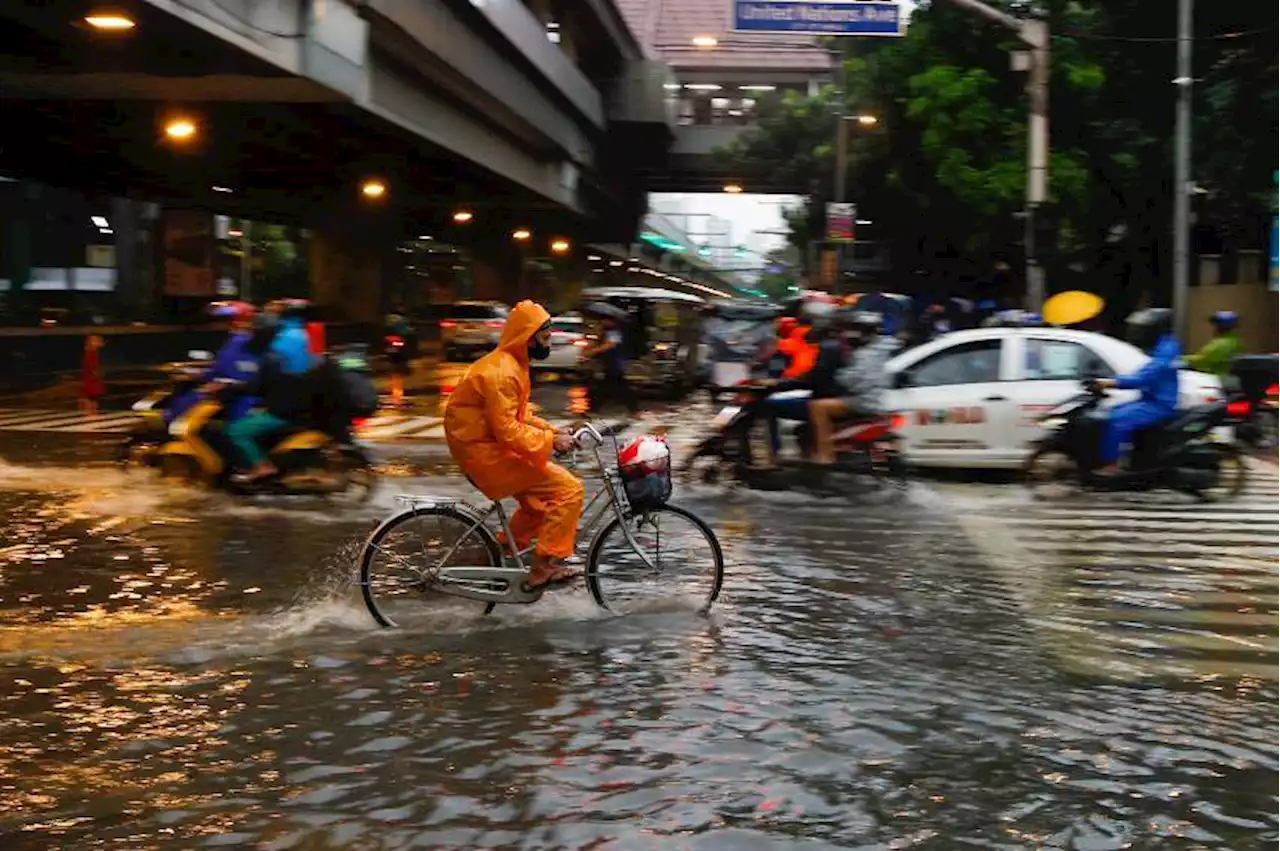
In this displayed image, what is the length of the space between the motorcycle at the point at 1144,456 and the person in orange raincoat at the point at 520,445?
7.15 m

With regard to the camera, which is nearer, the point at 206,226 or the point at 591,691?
the point at 591,691

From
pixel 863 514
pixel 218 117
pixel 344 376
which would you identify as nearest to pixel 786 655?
pixel 863 514

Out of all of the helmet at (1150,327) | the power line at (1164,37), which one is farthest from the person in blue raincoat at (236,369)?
the power line at (1164,37)

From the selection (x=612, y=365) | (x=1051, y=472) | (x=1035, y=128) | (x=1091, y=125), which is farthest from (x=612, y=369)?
(x=1091, y=125)

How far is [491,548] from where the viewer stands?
7.75 metres

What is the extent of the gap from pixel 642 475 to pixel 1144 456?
281 inches

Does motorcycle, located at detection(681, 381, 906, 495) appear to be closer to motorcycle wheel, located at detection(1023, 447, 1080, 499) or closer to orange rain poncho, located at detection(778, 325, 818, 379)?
motorcycle wheel, located at detection(1023, 447, 1080, 499)

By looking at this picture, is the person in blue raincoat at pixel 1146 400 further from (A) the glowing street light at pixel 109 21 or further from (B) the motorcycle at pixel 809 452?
(A) the glowing street light at pixel 109 21

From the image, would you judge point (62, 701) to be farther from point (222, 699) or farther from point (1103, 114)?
point (1103, 114)

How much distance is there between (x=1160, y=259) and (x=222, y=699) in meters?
29.9

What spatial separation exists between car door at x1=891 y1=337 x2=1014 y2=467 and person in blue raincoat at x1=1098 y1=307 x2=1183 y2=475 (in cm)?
120

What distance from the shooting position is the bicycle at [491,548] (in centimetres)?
758

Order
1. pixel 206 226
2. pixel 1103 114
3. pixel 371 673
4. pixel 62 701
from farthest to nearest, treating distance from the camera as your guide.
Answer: pixel 206 226
pixel 1103 114
pixel 371 673
pixel 62 701

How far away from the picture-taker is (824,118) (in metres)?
53.9
